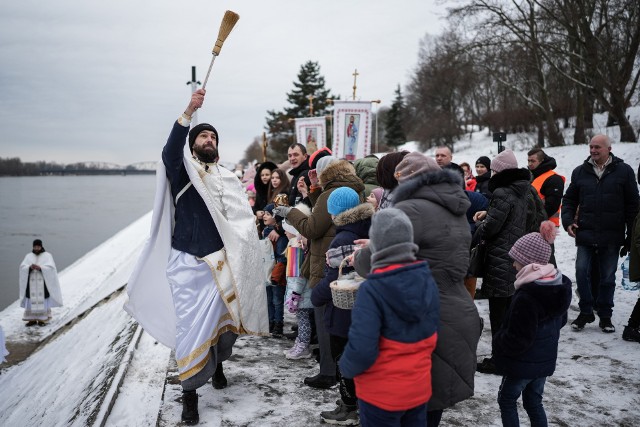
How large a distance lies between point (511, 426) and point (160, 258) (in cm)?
290

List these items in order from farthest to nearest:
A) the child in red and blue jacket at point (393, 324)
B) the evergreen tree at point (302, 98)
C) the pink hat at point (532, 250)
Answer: the evergreen tree at point (302, 98), the pink hat at point (532, 250), the child in red and blue jacket at point (393, 324)

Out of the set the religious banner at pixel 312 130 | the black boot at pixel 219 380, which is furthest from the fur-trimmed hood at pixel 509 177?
the religious banner at pixel 312 130

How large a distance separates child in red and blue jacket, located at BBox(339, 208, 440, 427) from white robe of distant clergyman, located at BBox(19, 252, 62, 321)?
11553mm

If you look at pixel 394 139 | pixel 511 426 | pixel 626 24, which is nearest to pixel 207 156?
pixel 511 426

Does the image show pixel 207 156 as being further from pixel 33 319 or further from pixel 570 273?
pixel 33 319

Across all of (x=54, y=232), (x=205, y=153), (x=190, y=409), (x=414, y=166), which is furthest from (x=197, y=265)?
(x=54, y=232)

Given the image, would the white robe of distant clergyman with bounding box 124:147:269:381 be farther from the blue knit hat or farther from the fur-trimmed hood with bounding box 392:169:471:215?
the fur-trimmed hood with bounding box 392:169:471:215

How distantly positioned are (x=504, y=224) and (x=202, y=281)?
267cm

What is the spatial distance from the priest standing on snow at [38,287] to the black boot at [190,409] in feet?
32.7

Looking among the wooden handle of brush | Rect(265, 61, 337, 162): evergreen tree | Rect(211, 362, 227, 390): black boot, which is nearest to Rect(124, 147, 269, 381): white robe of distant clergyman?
Rect(211, 362, 227, 390): black boot

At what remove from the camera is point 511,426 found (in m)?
2.92

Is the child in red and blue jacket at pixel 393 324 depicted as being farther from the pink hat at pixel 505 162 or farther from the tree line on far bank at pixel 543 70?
Result: the tree line on far bank at pixel 543 70

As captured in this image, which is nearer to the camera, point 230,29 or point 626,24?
point 230,29

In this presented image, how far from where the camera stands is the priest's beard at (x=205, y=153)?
12.5 ft
